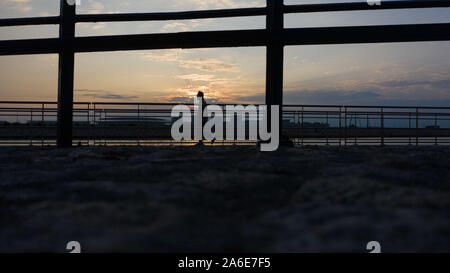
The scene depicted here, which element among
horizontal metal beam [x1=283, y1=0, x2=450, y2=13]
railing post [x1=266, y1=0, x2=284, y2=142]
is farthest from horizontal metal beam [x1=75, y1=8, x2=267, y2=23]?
horizontal metal beam [x1=283, y1=0, x2=450, y2=13]

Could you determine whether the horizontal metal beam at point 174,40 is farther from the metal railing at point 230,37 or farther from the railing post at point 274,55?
the railing post at point 274,55

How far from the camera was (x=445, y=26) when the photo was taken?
187 inches

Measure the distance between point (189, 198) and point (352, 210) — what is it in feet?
2.41

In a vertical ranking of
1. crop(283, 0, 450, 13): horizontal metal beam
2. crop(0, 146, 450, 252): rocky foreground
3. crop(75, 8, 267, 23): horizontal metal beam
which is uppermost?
crop(283, 0, 450, 13): horizontal metal beam

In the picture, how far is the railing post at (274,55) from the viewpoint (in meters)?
5.05

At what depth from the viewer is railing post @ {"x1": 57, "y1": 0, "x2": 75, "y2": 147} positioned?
5.38 m

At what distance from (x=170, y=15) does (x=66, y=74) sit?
2106mm

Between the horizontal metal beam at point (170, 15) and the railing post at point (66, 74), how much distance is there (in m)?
0.19

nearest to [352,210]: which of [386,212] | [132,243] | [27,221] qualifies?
[386,212]

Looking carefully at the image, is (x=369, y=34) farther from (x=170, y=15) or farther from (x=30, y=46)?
(x=30, y=46)

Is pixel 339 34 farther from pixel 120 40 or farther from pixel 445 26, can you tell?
pixel 120 40

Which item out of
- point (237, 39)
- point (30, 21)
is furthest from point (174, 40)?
point (30, 21)

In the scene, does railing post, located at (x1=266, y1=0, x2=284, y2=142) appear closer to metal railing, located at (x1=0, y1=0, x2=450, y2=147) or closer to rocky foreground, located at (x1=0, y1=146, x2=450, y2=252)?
metal railing, located at (x1=0, y1=0, x2=450, y2=147)
